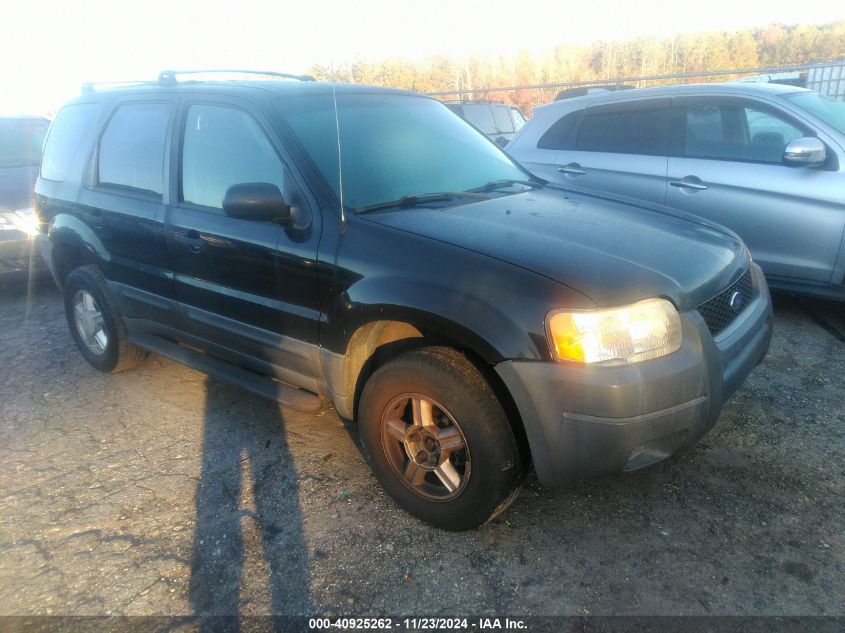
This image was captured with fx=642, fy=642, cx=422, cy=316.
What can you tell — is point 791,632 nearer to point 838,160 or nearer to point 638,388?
point 638,388

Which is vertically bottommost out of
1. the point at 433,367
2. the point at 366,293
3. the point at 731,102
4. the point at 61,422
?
the point at 61,422

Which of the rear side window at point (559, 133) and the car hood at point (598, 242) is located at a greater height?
the rear side window at point (559, 133)

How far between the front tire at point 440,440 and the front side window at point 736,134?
355 centimetres

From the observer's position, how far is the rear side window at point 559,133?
19.2 feet

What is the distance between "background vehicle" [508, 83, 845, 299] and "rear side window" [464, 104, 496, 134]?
6203mm

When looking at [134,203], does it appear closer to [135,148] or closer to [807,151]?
[135,148]

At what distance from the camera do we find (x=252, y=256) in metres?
3.05

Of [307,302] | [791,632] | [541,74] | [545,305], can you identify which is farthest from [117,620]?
[541,74]

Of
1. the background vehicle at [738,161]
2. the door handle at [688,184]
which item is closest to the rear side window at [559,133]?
the background vehicle at [738,161]

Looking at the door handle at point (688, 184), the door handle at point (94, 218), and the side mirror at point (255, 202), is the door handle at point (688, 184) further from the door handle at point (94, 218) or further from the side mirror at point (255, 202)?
the door handle at point (94, 218)

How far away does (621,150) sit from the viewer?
17.9ft

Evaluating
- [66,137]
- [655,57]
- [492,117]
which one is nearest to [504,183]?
[66,137]

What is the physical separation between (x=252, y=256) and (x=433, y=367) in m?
1.13

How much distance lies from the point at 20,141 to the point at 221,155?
19.4ft
